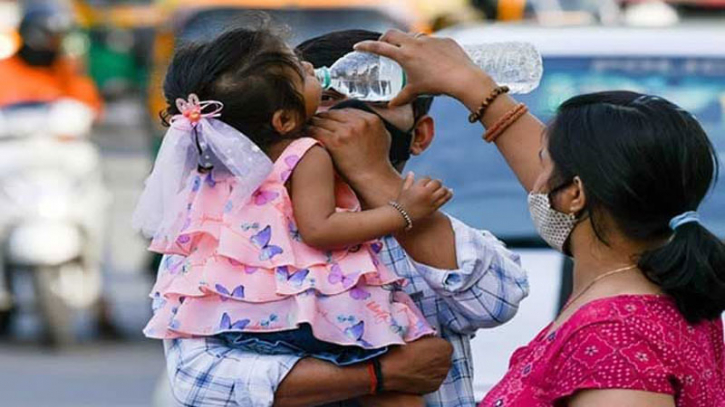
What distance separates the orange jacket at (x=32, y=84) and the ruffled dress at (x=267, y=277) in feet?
22.8

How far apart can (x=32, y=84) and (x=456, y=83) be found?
23.1 feet

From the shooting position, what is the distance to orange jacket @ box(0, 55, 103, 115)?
9717mm

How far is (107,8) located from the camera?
93.1ft

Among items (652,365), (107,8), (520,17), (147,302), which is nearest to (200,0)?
(147,302)

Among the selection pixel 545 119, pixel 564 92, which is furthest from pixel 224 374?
pixel 564 92

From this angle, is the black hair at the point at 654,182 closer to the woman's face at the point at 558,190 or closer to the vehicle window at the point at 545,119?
the woman's face at the point at 558,190

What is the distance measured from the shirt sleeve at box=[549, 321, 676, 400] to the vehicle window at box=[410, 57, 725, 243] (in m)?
2.33

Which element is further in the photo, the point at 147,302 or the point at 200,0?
the point at 200,0

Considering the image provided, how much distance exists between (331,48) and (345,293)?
19.6 inches

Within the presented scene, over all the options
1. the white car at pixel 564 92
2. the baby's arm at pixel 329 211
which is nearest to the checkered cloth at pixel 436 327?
the baby's arm at pixel 329 211

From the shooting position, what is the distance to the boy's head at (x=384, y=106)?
3.09m

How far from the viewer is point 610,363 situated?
246 centimetres

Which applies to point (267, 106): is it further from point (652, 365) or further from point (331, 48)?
point (652, 365)

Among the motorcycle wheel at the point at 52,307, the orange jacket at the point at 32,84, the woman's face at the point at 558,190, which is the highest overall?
the woman's face at the point at 558,190
